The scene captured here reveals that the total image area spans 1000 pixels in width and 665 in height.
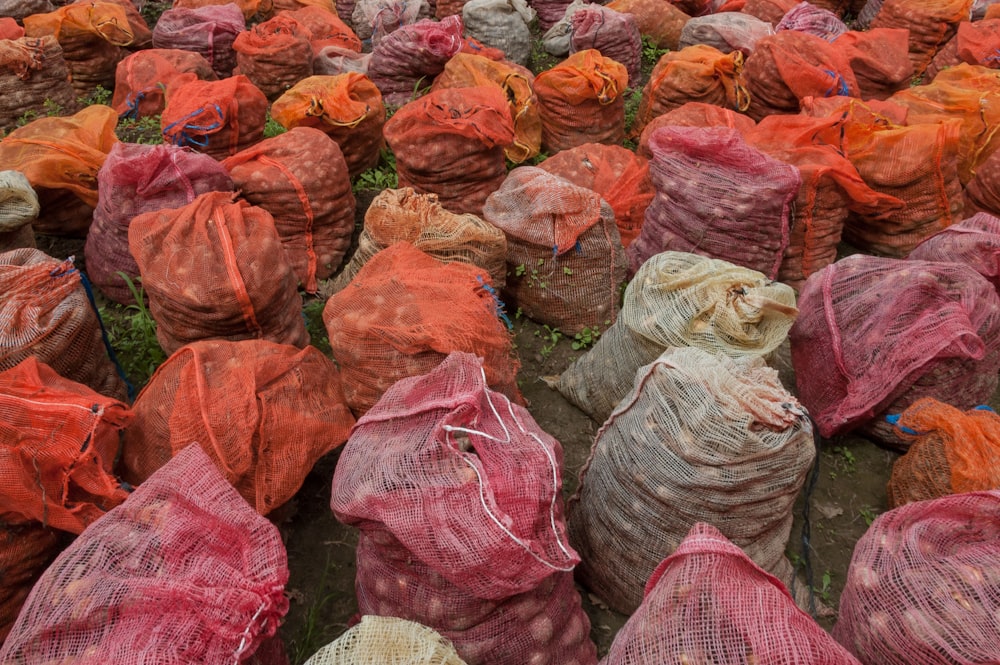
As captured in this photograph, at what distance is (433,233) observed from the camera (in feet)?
8.76

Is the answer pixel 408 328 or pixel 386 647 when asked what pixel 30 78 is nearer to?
pixel 408 328

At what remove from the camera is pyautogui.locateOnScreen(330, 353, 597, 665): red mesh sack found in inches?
58.2

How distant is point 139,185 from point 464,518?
7.06 feet

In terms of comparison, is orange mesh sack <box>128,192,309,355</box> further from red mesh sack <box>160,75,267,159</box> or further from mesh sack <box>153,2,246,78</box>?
mesh sack <box>153,2,246,78</box>

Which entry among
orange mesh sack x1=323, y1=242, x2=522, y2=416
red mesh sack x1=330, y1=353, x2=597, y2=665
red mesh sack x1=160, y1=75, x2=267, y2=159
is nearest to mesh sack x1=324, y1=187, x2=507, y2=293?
orange mesh sack x1=323, y1=242, x2=522, y2=416

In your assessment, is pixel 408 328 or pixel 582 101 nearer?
pixel 408 328

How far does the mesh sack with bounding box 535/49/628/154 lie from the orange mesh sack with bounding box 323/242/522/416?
2.00m

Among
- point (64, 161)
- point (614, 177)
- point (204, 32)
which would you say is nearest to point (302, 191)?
point (64, 161)

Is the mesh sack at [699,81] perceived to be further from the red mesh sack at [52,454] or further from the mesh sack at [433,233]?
the red mesh sack at [52,454]

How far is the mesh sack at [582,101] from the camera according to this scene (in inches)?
152

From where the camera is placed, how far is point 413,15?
17.7ft

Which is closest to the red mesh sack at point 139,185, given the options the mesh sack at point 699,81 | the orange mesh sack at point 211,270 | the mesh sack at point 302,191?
the mesh sack at point 302,191

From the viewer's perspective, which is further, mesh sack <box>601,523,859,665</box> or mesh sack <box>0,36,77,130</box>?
mesh sack <box>0,36,77,130</box>

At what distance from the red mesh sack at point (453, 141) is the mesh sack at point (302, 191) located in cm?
34
